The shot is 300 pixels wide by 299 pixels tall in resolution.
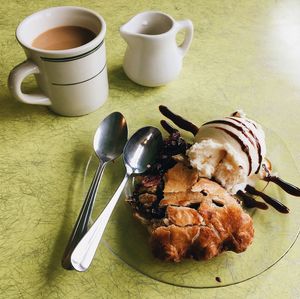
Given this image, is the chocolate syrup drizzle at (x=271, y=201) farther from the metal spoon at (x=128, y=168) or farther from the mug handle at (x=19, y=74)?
the mug handle at (x=19, y=74)

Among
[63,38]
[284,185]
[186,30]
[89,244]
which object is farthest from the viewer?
[186,30]

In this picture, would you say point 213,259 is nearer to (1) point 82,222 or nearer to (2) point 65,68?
(1) point 82,222

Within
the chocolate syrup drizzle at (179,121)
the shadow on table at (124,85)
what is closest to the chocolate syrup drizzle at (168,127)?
the chocolate syrup drizzle at (179,121)

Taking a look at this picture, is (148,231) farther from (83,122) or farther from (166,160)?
(83,122)

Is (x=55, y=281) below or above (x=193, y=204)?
below

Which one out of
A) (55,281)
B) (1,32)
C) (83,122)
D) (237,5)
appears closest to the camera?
(55,281)

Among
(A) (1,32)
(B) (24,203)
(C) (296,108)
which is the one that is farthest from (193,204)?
(A) (1,32)

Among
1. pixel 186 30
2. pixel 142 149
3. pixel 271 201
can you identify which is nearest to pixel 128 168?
pixel 142 149
